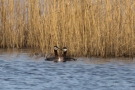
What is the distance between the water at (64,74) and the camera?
987cm

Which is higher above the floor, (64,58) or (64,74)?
(64,58)

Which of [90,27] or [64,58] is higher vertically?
[90,27]

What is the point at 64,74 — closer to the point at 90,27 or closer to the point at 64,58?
the point at 64,58

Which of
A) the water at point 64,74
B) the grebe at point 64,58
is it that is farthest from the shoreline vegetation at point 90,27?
the water at point 64,74

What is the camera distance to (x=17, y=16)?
49.6 ft

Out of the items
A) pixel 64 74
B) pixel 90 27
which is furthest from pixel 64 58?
pixel 64 74

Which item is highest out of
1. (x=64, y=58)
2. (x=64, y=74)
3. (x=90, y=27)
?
(x=90, y=27)

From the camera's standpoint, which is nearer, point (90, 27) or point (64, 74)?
point (64, 74)

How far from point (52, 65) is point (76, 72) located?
1340 mm

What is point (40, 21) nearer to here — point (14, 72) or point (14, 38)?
point (14, 38)

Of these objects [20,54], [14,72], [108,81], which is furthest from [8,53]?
[108,81]

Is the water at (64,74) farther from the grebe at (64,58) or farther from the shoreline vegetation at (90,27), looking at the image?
the shoreline vegetation at (90,27)

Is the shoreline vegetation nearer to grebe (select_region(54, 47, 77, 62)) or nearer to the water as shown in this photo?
grebe (select_region(54, 47, 77, 62))

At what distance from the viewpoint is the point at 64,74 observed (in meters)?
11.3
